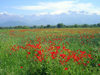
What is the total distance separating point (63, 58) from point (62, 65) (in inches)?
22.6

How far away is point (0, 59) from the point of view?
6.72 meters

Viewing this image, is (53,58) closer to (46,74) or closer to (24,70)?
(46,74)

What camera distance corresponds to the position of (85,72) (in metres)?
4.70

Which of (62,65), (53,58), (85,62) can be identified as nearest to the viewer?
(62,65)

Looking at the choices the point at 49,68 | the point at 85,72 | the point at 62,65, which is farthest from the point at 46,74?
the point at 85,72

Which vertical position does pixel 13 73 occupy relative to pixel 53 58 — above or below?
below

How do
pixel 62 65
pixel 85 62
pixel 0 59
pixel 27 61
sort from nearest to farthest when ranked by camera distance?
pixel 62 65 < pixel 85 62 < pixel 27 61 < pixel 0 59

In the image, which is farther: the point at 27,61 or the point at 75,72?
the point at 27,61

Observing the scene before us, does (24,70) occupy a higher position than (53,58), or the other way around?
(53,58)

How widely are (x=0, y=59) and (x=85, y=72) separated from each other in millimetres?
4344

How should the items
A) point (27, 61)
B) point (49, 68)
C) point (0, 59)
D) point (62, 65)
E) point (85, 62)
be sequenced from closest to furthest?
1. point (49, 68)
2. point (62, 65)
3. point (85, 62)
4. point (27, 61)
5. point (0, 59)

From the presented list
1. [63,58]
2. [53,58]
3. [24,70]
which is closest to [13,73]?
[24,70]

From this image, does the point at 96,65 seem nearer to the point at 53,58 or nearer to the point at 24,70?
the point at 53,58

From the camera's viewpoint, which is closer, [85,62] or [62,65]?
[62,65]
